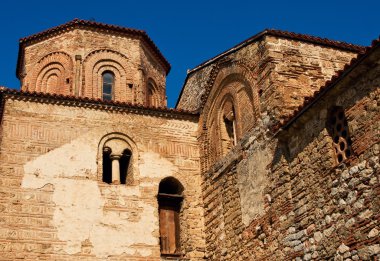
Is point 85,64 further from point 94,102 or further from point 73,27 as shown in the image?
point 94,102

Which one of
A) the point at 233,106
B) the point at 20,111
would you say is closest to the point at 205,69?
the point at 233,106

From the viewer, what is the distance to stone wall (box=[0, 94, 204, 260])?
11.2 m

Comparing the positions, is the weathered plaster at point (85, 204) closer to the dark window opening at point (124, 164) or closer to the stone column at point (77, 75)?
the dark window opening at point (124, 164)

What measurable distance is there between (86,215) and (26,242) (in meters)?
1.37

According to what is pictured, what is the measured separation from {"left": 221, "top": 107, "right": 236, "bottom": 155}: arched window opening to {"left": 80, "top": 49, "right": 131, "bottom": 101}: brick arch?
395cm

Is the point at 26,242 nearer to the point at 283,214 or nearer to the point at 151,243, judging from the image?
the point at 151,243

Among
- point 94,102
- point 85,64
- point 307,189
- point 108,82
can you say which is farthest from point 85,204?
point 85,64

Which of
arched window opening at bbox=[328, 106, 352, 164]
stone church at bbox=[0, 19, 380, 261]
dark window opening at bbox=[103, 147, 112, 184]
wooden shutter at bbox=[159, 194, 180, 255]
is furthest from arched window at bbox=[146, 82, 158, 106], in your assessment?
arched window opening at bbox=[328, 106, 352, 164]

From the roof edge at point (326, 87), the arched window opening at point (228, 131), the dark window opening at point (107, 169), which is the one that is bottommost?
the roof edge at point (326, 87)

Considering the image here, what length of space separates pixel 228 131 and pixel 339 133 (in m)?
4.50

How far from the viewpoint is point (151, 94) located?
17031 mm

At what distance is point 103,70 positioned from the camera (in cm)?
1616

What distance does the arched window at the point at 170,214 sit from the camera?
1248 centimetres

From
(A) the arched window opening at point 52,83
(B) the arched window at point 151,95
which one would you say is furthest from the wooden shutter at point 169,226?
Answer: (A) the arched window opening at point 52,83
